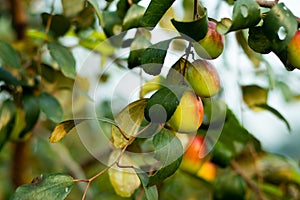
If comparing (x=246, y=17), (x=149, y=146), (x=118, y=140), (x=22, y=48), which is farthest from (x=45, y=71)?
(x=246, y=17)

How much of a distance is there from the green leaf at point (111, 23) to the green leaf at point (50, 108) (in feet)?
0.46

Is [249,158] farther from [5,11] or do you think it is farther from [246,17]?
[5,11]

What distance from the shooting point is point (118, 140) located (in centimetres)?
66

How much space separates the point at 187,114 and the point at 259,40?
0.35ft

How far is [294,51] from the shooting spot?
0.61 m

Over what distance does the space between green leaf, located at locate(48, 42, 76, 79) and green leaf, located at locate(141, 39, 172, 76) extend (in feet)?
0.92

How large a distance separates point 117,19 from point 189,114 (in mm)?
287

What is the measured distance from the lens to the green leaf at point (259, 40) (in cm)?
62

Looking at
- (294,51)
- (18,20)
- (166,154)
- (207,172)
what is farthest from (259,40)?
(18,20)

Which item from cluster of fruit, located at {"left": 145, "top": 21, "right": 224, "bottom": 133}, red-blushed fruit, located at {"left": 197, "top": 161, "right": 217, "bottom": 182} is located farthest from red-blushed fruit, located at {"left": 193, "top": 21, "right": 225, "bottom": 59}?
red-blushed fruit, located at {"left": 197, "top": 161, "right": 217, "bottom": 182}

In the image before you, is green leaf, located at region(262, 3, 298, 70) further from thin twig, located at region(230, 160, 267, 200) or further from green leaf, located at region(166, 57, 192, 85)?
thin twig, located at region(230, 160, 267, 200)

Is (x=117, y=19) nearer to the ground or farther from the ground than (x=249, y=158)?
farther from the ground

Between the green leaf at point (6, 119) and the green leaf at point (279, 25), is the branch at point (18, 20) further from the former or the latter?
the green leaf at point (279, 25)

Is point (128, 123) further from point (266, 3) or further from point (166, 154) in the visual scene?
point (266, 3)
